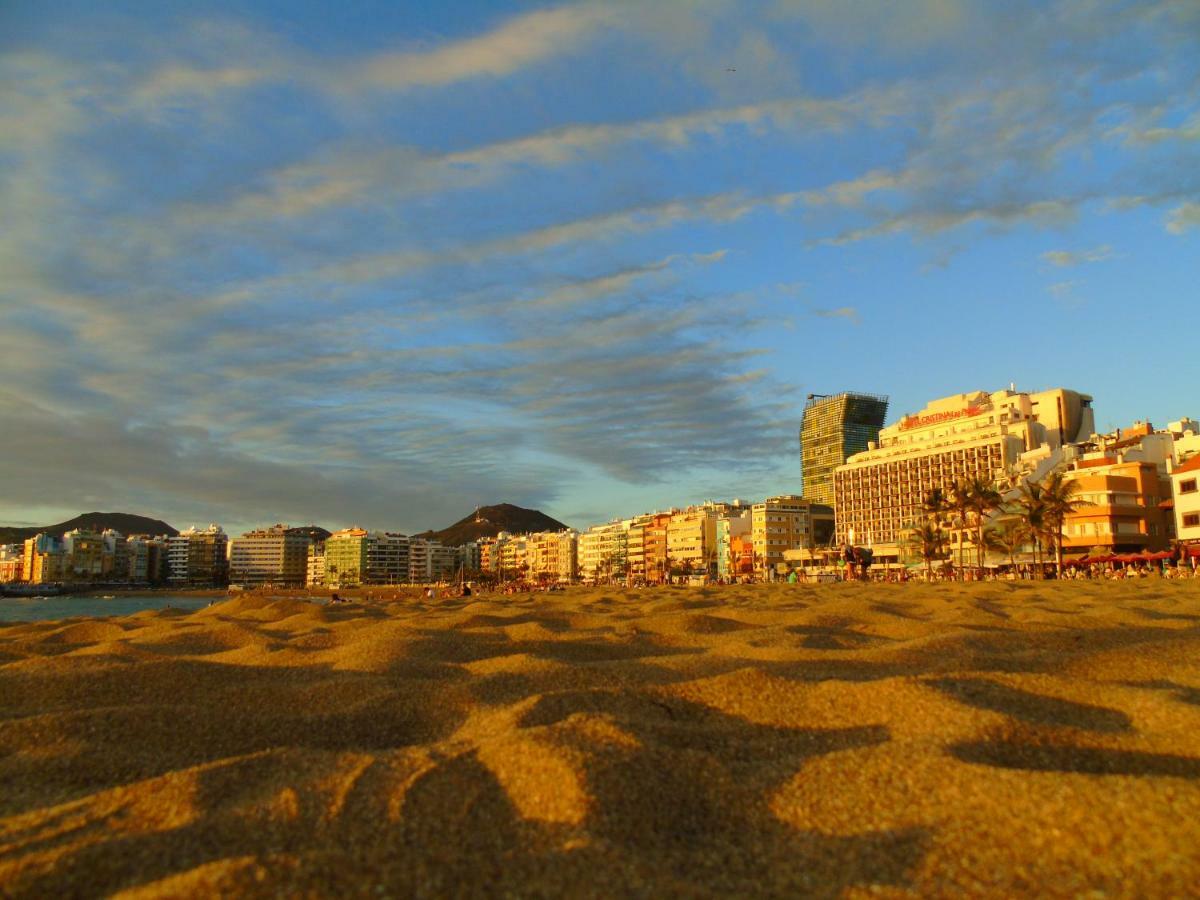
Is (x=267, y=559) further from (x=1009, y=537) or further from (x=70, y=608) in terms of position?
(x=1009, y=537)

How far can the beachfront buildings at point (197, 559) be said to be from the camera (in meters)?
186

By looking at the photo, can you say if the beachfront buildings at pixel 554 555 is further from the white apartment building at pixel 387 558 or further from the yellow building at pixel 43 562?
the yellow building at pixel 43 562

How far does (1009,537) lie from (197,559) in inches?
6807

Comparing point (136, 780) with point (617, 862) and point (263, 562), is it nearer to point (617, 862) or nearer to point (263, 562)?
point (617, 862)

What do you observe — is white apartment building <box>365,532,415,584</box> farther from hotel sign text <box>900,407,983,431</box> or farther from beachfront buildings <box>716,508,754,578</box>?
hotel sign text <box>900,407,983,431</box>

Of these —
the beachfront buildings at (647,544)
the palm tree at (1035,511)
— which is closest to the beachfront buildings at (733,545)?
the beachfront buildings at (647,544)

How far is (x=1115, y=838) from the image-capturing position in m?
4.12

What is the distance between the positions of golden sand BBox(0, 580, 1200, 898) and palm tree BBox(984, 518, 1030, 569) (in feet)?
183

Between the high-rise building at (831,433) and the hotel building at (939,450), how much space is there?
55626mm

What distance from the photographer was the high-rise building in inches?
7146

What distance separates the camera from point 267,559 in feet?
619

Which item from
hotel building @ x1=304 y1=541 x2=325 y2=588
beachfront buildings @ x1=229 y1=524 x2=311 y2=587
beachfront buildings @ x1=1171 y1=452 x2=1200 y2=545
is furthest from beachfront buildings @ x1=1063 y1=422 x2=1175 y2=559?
beachfront buildings @ x1=229 y1=524 x2=311 y2=587

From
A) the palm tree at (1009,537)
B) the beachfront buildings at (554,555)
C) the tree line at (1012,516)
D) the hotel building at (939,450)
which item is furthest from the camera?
the beachfront buildings at (554,555)

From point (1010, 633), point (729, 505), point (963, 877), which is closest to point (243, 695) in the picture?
point (963, 877)
